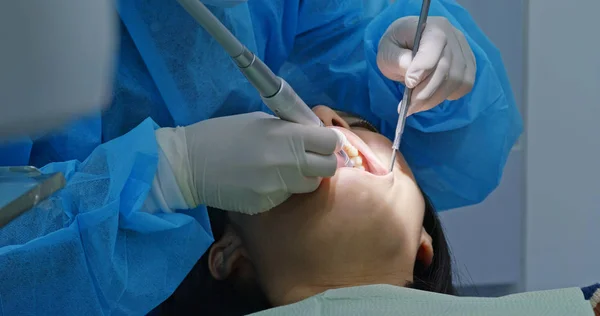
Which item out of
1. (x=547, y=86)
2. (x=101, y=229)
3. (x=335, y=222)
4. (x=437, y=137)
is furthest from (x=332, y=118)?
(x=547, y=86)

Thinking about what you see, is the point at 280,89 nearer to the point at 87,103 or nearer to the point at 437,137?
the point at 87,103

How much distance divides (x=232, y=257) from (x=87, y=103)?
2.99 feet

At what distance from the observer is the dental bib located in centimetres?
102

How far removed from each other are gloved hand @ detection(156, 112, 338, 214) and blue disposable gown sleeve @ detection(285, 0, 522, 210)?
1.54 ft

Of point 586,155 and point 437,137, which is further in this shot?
point 586,155

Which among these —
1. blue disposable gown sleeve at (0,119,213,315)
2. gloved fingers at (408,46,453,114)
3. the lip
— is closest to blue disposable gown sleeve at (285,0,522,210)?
Result: gloved fingers at (408,46,453,114)

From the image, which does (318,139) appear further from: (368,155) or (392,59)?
(392,59)

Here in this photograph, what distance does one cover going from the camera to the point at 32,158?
138 cm

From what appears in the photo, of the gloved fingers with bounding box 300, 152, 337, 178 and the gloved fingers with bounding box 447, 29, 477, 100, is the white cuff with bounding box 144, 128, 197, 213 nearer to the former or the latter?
the gloved fingers with bounding box 300, 152, 337, 178

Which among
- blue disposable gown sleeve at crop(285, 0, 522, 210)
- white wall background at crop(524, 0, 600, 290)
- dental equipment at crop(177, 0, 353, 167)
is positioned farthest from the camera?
white wall background at crop(524, 0, 600, 290)

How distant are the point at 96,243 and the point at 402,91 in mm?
886

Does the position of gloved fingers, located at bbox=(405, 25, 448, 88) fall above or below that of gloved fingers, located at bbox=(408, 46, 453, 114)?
above

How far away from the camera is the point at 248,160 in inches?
49.4

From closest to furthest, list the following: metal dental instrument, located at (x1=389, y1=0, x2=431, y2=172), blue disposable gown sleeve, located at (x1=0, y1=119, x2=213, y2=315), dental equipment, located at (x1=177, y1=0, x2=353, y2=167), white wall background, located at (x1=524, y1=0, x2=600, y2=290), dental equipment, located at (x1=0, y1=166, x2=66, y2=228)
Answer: dental equipment, located at (x1=0, y1=166, x2=66, y2=228), dental equipment, located at (x1=177, y1=0, x2=353, y2=167), blue disposable gown sleeve, located at (x1=0, y1=119, x2=213, y2=315), metal dental instrument, located at (x1=389, y1=0, x2=431, y2=172), white wall background, located at (x1=524, y1=0, x2=600, y2=290)
